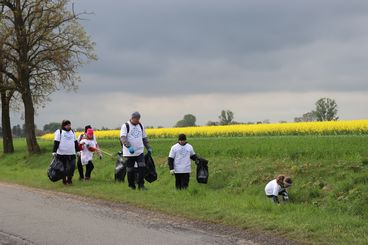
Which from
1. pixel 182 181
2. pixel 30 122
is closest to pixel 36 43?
pixel 30 122

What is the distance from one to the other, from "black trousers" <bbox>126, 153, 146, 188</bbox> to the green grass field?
0.43 metres

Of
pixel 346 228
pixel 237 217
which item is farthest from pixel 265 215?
pixel 346 228

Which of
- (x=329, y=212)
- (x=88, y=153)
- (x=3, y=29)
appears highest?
(x=3, y=29)

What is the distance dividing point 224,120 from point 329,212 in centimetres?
5276

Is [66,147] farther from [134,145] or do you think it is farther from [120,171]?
[134,145]

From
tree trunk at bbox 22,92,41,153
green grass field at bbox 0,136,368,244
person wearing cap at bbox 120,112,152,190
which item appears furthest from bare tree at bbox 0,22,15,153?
person wearing cap at bbox 120,112,152,190

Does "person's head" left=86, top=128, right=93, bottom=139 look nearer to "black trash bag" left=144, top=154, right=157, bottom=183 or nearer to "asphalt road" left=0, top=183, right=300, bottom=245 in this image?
"black trash bag" left=144, top=154, right=157, bottom=183

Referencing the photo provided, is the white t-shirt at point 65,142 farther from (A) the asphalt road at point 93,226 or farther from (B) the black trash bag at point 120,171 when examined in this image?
(A) the asphalt road at point 93,226

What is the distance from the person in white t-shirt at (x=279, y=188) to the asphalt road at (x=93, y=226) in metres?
2.91

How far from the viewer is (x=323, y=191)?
1227 cm

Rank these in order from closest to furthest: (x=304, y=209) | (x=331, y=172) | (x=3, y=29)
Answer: (x=304, y=209)
(x=331, y=172)
(x=3, y=29)

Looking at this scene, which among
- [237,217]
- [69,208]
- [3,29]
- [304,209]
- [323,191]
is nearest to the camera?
[237,217]

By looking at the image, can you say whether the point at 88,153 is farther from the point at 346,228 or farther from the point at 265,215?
the point at 346,228

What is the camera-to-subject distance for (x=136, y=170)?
45.6ft
